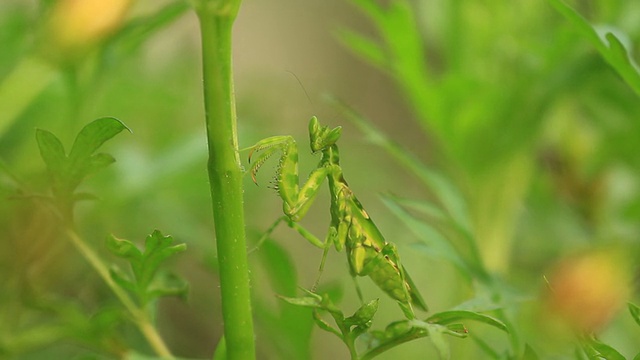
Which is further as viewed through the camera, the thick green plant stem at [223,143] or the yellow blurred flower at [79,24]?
the yellow blurred flower at [79,24]

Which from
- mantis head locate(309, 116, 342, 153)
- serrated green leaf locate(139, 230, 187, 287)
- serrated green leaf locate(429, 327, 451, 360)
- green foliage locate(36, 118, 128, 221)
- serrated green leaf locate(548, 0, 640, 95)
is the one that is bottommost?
serrated green leaf locate(429, 327, 451, 360)

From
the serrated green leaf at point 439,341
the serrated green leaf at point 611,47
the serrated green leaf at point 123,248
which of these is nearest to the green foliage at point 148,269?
the serrated green leaf at point 123,248

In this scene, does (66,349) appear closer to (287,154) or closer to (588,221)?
(287,154)

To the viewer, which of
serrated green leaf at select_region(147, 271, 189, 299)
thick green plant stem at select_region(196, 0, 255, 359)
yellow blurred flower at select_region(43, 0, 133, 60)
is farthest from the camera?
yellow blurred flower at select_region(43, 0, 133, 60)

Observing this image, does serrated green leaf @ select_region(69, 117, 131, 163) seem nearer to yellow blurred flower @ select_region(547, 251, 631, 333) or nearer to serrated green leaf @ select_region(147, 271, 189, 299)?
serrated green leaf @ select_region(147, 271, 189, 299)

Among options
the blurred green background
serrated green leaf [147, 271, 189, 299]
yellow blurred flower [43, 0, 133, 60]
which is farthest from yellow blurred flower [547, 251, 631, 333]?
yellow blurred flower [43, 0, 133, 60]

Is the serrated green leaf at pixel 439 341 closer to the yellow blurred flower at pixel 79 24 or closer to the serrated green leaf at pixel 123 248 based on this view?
the serrated green leaf at pixel 123 248

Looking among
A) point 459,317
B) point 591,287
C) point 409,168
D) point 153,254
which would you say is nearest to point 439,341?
point 459,317

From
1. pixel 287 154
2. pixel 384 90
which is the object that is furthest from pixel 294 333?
pixel 384 90
